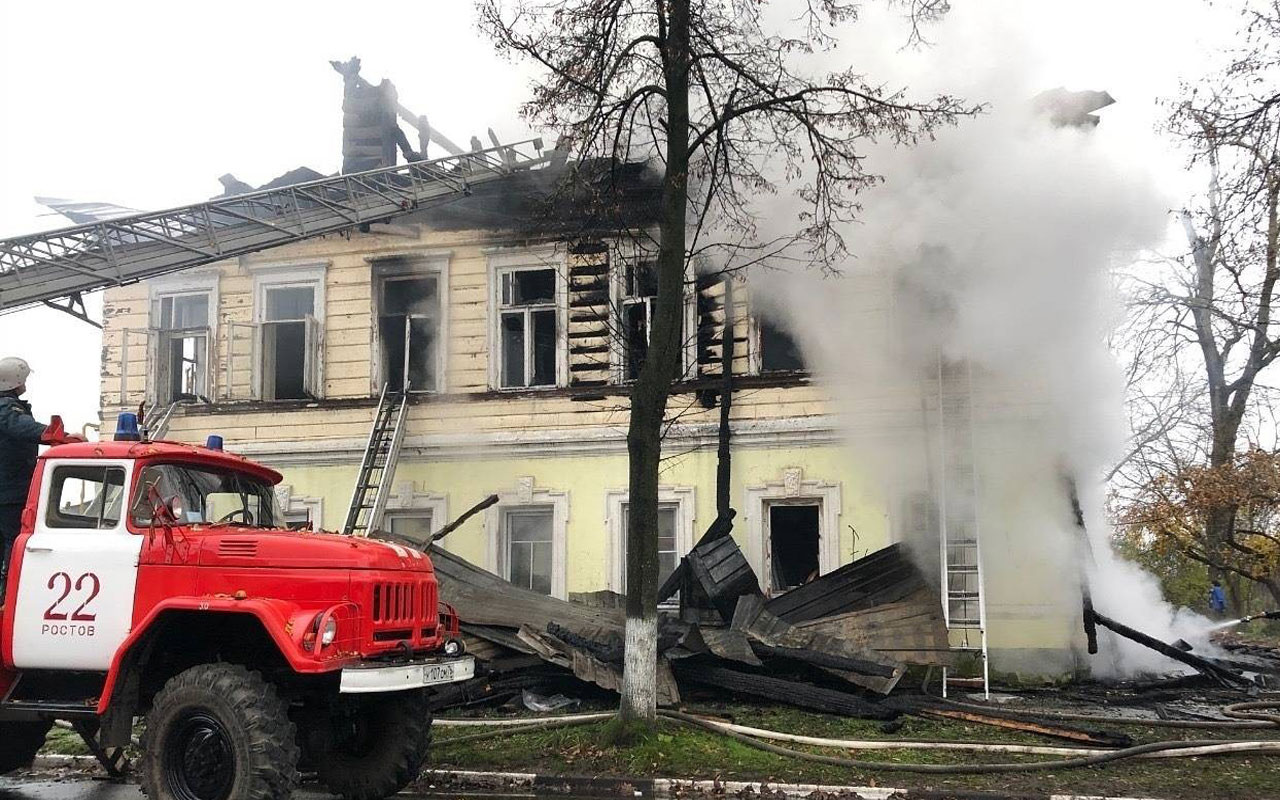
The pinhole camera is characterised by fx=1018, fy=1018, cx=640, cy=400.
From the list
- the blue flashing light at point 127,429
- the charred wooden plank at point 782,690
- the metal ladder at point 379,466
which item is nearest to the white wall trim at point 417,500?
the metal ladder at point 379,466

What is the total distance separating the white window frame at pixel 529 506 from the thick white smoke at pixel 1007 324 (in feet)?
15.0

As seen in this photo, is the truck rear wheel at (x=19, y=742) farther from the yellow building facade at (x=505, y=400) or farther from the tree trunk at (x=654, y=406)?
the yellow building facade at (x=505, y=400)

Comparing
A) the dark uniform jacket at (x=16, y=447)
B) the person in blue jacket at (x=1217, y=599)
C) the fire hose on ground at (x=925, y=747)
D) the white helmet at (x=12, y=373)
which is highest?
the white helmet at (x=12, y=373)

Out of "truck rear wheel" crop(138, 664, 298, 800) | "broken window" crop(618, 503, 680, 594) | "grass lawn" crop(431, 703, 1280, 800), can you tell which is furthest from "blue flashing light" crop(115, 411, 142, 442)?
"broken window" crop(618, 503, 680, 594)

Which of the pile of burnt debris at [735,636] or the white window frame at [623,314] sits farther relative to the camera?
the white window frame at [623,314]

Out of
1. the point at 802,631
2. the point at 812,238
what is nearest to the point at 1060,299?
the point at 812,238

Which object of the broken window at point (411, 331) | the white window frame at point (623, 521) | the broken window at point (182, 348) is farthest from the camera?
the broken window at point (182, 348)

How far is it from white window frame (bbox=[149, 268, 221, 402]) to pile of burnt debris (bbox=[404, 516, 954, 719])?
6.07 meters

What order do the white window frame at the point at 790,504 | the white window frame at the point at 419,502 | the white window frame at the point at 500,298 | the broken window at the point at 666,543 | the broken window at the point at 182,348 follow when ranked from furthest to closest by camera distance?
the broken window at the point at 182,348
the white window frame at the point at 500,298
the white window frame at the point at 419,502
the broken window at the point at 666,543
the white window frame at the point at 790,504

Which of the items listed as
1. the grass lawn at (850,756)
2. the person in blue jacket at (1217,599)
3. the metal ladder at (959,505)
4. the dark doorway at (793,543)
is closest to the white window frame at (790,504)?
the dark doorway at (793,543)

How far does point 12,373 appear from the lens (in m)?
8.19

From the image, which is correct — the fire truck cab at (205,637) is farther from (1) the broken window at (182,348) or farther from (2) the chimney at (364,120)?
(2) the chimney at (364,120)

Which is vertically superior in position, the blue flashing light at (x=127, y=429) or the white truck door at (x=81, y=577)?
the blue flashing light at (x=127, y=429)

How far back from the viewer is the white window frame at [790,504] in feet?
46.1
